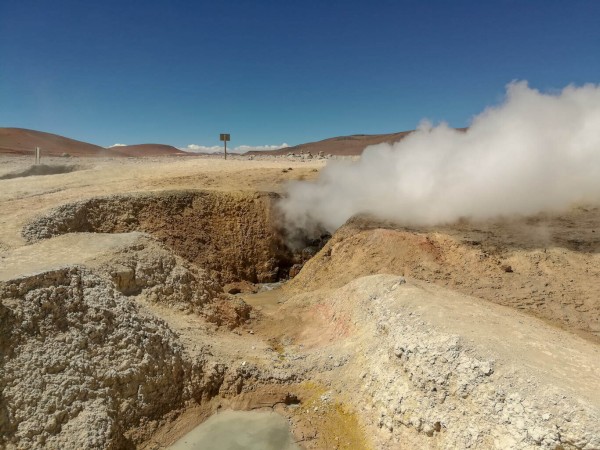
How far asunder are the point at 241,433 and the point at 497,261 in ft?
19.6

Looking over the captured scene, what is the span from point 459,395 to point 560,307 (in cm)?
362

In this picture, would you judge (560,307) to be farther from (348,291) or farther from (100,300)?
(100,300)

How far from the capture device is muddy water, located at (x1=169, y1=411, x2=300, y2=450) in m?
5.35

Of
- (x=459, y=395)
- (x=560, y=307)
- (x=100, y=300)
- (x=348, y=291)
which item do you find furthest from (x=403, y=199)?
(x=100, y=300)

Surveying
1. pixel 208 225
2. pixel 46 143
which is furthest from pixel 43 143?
pixel 208 225

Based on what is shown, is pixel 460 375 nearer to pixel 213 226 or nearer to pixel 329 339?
pixel 329 339

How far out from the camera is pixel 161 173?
56.0ft

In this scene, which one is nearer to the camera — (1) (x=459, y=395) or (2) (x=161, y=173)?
(1) (x=459, y=395)

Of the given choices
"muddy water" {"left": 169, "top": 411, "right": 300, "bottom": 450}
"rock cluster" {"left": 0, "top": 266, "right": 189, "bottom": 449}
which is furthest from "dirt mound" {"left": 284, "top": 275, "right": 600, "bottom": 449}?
"rock cluster" {"left": 0, "top": 266, "right": 189, "bottom": 449}

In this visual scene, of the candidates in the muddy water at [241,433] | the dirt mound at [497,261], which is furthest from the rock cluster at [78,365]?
the dirt mound at [497,261]

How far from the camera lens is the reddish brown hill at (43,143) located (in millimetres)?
35938

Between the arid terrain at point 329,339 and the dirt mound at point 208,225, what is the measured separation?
0.35m

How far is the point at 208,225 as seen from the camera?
12.4 meters

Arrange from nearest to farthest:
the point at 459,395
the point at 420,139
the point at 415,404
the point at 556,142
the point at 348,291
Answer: the point at 459,395 → the point at 415,404 → the point at 348,291 → the point at 556,142 → the point at 420,139
